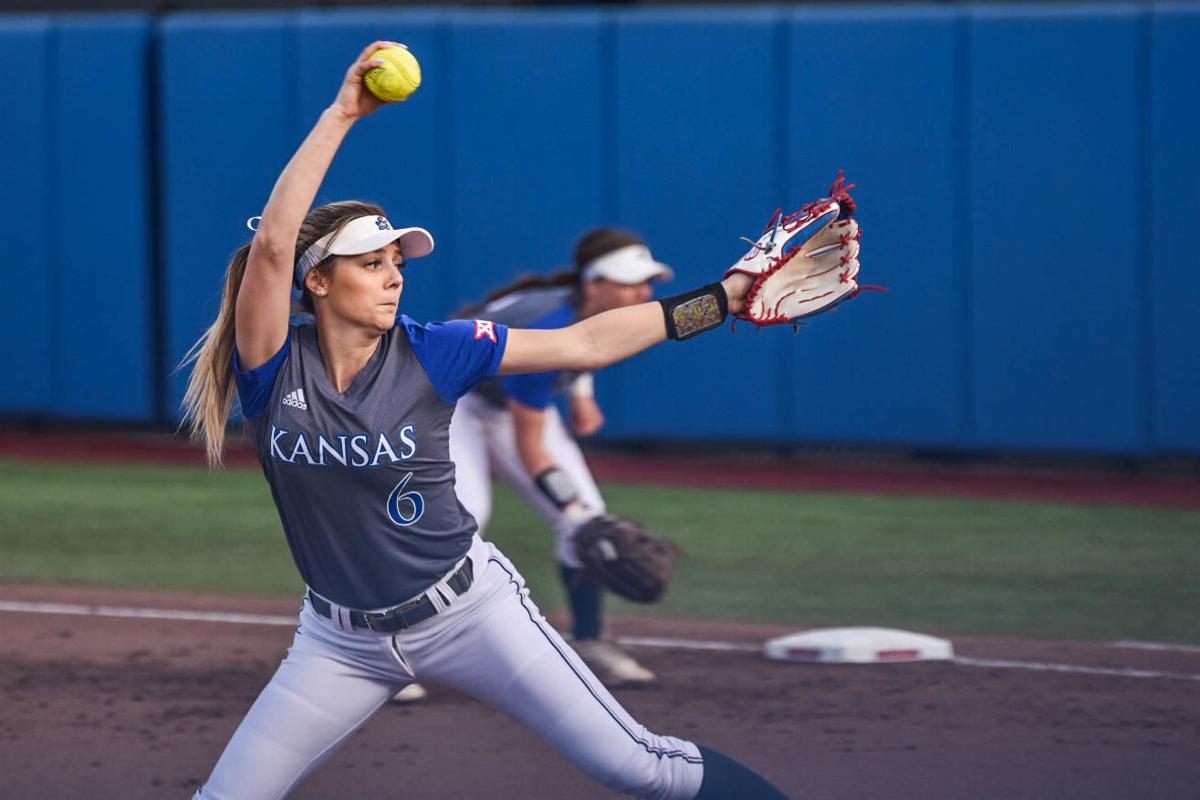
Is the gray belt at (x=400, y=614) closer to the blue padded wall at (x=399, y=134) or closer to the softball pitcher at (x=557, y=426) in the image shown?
the softball pitcher at (x=557, y=426)

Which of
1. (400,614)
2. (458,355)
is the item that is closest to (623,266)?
(458,355)

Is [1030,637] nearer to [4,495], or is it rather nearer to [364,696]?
[364,696]

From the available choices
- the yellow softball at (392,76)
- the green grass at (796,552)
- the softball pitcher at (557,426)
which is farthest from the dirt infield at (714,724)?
the yellow softball at (392,76)

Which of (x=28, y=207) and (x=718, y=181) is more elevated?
(x=718, y=181)

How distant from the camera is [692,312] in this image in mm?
4164

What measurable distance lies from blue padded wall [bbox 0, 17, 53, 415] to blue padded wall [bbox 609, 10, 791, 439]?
4373 millimetres

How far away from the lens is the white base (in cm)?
705

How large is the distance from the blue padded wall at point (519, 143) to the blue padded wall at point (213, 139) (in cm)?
134

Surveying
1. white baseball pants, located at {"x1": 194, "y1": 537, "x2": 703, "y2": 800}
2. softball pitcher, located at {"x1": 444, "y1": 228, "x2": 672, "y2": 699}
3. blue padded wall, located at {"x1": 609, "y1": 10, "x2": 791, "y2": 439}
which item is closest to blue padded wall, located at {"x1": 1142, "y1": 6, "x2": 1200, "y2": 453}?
blue padded wall, located at {"x1": 609, "y1": 10, "x2": 791, "y2": 439}

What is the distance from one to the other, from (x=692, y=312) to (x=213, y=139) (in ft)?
33.6

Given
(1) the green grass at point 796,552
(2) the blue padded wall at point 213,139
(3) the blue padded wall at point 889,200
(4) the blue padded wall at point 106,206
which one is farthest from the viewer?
(4) the blue padded wall at point 106,206

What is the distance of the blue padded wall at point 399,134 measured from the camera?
1323 cm

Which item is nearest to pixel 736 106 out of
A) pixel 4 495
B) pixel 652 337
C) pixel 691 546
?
pixel 691 546

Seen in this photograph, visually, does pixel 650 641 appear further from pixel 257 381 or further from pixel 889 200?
pixel 889 200
